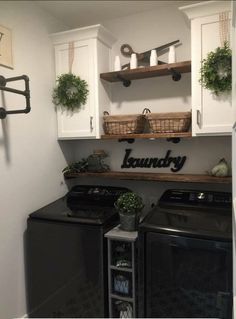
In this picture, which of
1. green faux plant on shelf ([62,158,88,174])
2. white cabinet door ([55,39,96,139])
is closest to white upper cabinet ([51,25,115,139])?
white cabinet door ([55,39,96,139])

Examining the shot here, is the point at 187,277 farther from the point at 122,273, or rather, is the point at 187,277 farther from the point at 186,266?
the point at 122,273

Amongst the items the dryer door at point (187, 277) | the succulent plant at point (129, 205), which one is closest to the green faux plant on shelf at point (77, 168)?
the succulent plant at point (129, 205)

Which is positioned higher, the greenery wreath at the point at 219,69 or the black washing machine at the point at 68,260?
the greenery wreath at the point at 219,69

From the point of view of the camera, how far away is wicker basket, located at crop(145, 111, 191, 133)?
1926mm

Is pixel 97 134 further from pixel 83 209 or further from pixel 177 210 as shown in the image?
pixel 177 210

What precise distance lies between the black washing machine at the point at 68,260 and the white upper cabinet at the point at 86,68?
655mm

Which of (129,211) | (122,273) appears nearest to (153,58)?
(129,211)

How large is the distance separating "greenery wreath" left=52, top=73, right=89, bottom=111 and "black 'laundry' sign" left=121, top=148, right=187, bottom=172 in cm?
61

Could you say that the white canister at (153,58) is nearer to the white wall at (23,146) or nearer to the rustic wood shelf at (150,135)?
the rustic wood shelf at (150,135)

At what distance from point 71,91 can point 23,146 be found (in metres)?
0.59

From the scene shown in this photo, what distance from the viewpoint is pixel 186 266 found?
5.02ft

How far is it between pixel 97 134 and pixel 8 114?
69cm

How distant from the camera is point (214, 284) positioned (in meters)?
1.47

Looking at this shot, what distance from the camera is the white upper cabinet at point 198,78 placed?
5.74 ft
